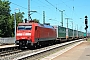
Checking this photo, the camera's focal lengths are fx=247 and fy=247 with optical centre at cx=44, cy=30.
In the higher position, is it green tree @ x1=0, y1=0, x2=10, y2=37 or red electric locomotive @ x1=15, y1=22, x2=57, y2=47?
green tree @ x1=0, y1=0, x2=10, y2=37

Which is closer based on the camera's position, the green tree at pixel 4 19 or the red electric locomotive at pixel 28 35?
the red electric locomotive at pixel 28 35

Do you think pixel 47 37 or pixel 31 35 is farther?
pixel 47 37

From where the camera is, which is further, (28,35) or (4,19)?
(4,19)

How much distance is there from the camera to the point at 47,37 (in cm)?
3556

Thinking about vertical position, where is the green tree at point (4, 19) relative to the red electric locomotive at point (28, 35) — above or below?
above

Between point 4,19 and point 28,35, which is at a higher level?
point 4,19

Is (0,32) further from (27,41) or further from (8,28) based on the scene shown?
(27,41)

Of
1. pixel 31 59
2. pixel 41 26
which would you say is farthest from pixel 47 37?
pixel 31 59

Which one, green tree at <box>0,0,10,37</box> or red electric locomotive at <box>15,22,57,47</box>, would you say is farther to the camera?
green tree at <box>0,0,10,37</box>

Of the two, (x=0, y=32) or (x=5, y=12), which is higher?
(x=5, y=12)

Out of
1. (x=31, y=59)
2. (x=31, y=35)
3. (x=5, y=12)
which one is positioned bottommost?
(x=31, y=59)

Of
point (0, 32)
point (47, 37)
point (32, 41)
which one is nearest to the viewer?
point (32, 41)

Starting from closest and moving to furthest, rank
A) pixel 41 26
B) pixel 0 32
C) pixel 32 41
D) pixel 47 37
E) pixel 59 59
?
pixel 59 59
pixel 32 41
pixel 41 26
pixel 47 37
pixel 0 32

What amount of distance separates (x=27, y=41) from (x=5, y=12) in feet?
155
